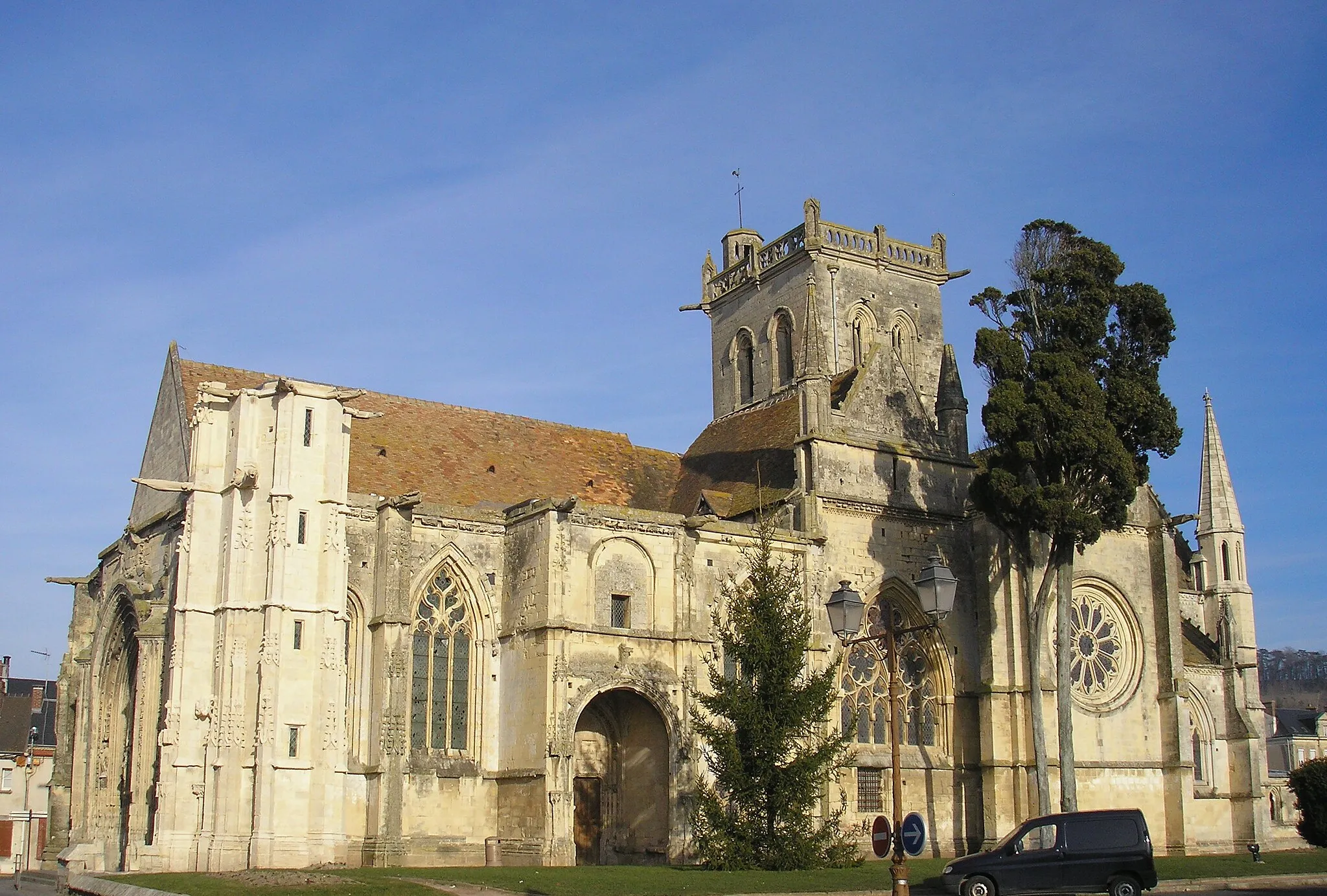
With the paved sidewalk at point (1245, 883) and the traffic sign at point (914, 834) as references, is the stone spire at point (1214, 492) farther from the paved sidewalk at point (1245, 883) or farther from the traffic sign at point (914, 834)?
the traffic sign at point (914, 834)

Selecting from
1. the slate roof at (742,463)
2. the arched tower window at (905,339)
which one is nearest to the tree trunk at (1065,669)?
the slate roof at (742,463)

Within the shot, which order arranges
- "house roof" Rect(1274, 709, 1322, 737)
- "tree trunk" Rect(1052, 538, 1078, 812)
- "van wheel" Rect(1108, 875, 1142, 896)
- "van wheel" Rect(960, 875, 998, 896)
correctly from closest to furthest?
"van wheel" Rect(960, 875, 998, 896) → "van wheel" Rect(1108, 875, 1142, 896) → "tree trunk" Rect(1052, 538, 1078, 812) → "house roof" Rect(1274, 709, 1322, 737)

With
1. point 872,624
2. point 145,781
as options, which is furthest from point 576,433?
point 145,781

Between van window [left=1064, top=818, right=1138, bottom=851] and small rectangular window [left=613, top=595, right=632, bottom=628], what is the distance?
1135cm

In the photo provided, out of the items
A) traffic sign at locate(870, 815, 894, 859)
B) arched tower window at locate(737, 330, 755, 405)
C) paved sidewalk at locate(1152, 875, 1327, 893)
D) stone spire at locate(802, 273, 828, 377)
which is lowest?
paved sidewalk at locate(1152, 875, 1327, 893)

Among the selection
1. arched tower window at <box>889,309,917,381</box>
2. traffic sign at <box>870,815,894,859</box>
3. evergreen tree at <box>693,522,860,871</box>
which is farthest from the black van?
arched tower window at <box>889,309,917,381</box>

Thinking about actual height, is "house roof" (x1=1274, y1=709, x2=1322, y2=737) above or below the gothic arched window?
below

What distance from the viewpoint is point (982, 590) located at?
1364 inches

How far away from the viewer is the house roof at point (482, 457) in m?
32.2

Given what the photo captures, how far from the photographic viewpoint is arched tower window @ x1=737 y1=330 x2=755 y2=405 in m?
45.4

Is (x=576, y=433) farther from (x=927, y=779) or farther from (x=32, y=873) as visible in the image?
(x=32, y=873)

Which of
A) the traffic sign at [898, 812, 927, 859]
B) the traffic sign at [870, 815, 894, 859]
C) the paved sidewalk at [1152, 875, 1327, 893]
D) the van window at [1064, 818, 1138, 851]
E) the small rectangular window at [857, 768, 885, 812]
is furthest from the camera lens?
the small rectangular window at [857, 768, 885, 812]

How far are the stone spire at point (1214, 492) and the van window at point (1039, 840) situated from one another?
31713 millimetres

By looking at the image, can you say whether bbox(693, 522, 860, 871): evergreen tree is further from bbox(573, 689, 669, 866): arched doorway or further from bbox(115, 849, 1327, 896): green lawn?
bbox(573, 689, 669, 866): arched doorway
